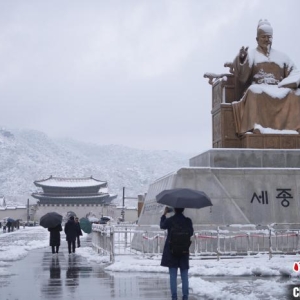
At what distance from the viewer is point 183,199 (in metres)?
7.18

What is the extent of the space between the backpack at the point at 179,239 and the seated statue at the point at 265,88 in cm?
743

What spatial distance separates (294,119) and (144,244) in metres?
4.70

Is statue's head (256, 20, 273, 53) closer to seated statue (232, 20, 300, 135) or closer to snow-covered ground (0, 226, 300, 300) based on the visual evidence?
seated statue (232, 20, 300, 135)

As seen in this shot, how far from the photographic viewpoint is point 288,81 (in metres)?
14.1

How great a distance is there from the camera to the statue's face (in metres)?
14.5

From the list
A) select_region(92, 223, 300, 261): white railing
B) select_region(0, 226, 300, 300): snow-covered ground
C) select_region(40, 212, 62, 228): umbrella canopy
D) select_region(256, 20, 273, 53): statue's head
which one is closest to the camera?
select_region(0, 226, 300, 300): snow-covered ground

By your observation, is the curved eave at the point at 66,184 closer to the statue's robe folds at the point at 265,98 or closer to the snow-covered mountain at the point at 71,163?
the snow-covered mountain at the point at 71,163

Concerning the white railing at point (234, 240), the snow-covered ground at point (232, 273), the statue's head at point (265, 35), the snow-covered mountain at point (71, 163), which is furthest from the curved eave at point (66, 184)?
the white railing at point (234, 240)

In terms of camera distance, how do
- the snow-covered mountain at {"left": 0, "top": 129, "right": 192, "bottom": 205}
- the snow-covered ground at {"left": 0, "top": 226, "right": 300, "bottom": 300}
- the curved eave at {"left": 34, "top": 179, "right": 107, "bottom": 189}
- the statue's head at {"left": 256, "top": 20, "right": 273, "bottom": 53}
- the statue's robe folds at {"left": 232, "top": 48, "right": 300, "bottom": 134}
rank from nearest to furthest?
the snow-covered ground at {"left": 0, "top": 226, "right": 300, "bottom": 300} → the statue's robe folds at {"left": 232, "top": 48, "right": 300, "bottom": 134} → the statue's head at {"left": 256, "top": 20, "right": 273, "bottom": 53} → the curved eave at {"left": 34, "top": 179, "right": 107, "bottom": 189} → the snow-covered mountain at {"left": 0, "top": 129, "right": 192, "bottom": 205}

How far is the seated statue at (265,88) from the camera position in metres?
13.9

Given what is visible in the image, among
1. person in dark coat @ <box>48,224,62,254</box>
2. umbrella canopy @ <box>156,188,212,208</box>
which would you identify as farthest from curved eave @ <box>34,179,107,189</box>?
umbrella canopy @ <box>156,188,212,208</box>

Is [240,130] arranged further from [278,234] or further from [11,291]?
[11,291]

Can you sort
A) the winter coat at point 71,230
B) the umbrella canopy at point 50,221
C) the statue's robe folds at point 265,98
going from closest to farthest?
the statue's robe folds at point 265,98
the umbrella canopy at point 50,221
the winter coat at point 71,230

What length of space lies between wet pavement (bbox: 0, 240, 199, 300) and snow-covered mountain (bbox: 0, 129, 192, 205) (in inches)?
4303
